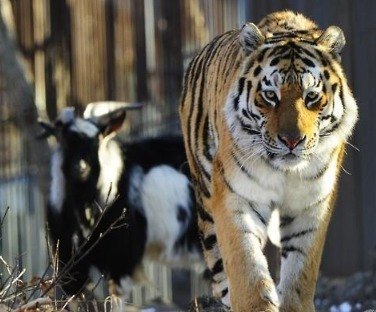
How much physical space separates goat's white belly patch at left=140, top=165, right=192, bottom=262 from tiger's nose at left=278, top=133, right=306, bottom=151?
4.32m

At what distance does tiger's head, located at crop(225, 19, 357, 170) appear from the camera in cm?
500

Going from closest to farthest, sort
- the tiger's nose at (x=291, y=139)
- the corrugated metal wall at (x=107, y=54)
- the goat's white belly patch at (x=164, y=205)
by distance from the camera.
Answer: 1. the tiger's nose at (x=291, y=139)
2. the goat's white belly patch at (x=164, y=205)
3. the corrugated metal wall at (x=107, y=54)

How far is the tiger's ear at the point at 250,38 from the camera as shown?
529 cm

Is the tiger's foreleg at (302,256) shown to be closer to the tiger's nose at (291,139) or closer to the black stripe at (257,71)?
the tiger's nose at (291,139)

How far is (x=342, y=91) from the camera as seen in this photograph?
17.3 ft

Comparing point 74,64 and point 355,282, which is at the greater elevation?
point 74,64

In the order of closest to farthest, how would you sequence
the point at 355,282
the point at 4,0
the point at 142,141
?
1. the point at 355,282
2. the point at 142,141
3. the point at 4,0

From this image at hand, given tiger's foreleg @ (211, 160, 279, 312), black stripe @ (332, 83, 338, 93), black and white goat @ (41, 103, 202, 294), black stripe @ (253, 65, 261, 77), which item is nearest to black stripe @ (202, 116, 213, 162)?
tiger's foreleg @ (211, 160, 279, 312)

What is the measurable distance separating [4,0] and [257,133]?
5.49 meters

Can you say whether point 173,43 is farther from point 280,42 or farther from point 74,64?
point 280,42

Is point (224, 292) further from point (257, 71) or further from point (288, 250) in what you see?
point (257, 71)

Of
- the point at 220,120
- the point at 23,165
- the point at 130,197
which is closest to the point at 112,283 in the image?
the point at 130,197

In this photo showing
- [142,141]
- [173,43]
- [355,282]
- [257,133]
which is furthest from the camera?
[173,43]

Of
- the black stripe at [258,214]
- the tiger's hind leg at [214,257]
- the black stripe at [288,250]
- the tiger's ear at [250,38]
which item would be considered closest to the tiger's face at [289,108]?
the tiger's ear at [250,38]
